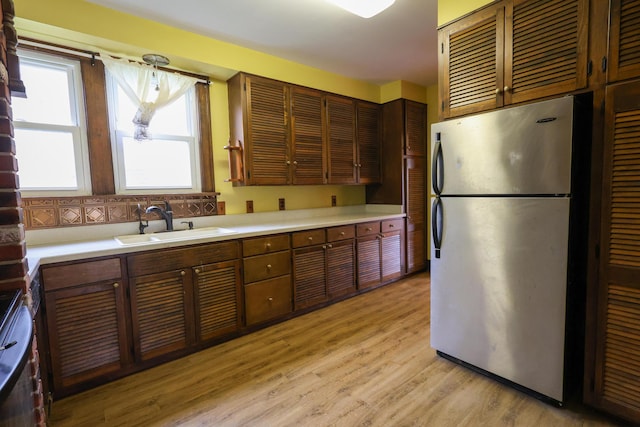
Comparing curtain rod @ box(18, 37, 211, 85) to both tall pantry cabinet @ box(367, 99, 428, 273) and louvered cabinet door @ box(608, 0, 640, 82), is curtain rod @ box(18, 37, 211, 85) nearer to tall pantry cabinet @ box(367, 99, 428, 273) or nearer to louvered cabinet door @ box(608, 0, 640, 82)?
tall pantry cabinet @ box(367, 99, 428, 273)

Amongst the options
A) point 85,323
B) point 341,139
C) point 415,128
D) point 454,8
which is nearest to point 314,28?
point 454,8

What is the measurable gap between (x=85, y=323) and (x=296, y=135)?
2.20 meters

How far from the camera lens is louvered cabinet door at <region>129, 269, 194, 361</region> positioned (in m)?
1.96

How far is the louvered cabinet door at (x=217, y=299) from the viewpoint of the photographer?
219 centimetres

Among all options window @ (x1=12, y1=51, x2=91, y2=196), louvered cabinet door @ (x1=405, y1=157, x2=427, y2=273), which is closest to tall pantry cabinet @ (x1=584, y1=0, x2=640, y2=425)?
louvered cabinet door @ (x1=405, y1=157, x2=427, y2=273)

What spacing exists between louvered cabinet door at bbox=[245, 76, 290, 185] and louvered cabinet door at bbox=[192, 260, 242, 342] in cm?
85

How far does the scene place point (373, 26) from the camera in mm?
2439

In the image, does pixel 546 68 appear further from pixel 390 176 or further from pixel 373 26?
pixel 390 176

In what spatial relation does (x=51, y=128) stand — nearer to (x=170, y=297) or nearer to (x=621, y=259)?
(x=170, y=297)

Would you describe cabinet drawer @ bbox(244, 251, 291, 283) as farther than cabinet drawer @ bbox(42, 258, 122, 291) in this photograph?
Yes

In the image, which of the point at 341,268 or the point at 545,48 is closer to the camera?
the point at 545,48

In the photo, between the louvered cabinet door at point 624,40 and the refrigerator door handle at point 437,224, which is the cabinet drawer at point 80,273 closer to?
the refrigerator door handle at point 437,224

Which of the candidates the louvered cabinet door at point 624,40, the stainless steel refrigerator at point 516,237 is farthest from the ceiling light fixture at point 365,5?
the louvered cabinet door at point 624,40

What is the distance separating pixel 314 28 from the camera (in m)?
2.44
